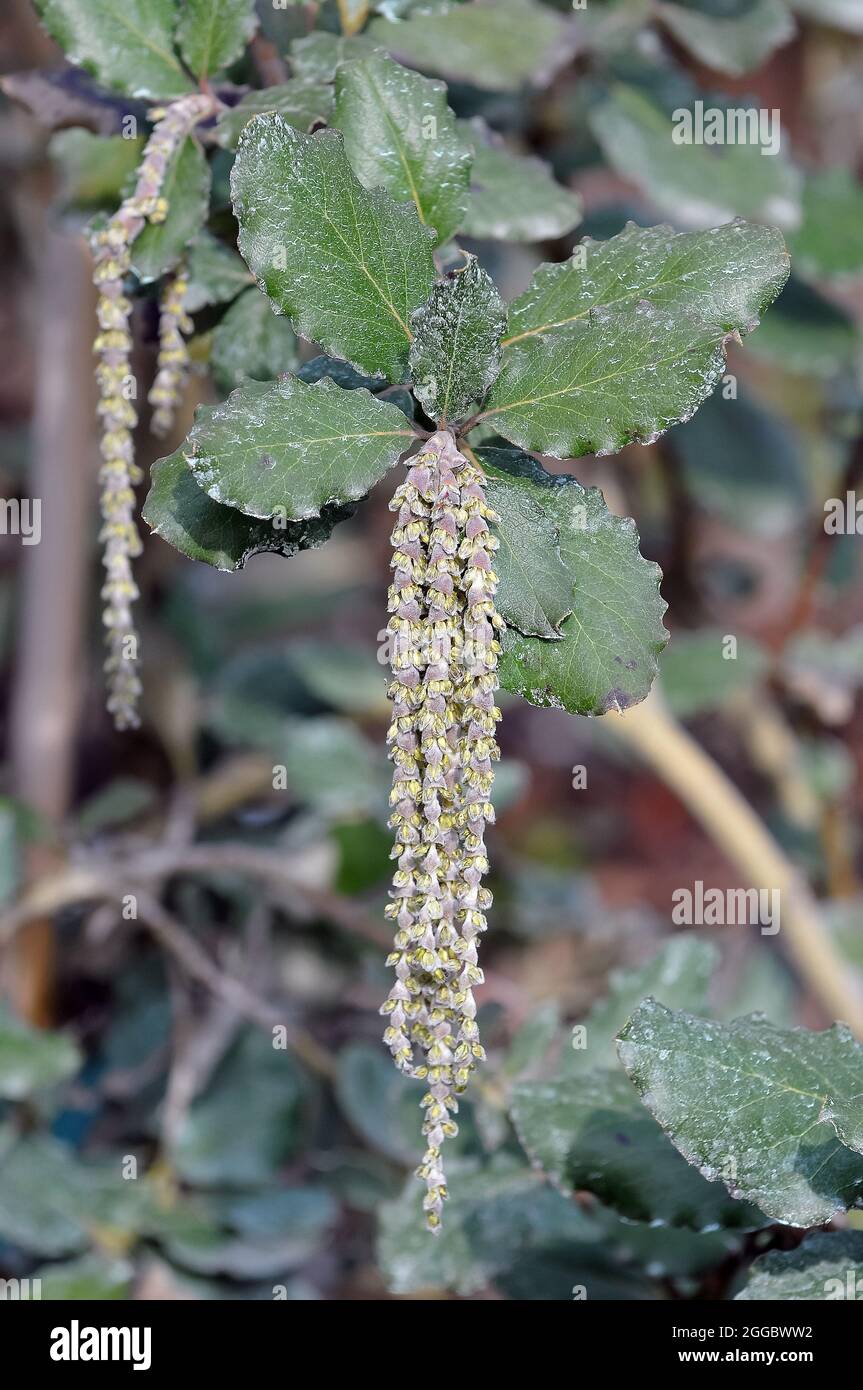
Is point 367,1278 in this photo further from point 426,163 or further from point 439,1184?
point 426,163

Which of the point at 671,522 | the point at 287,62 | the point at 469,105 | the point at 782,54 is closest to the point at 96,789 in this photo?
the point at 671,522

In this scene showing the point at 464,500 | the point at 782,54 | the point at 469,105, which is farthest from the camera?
the point at 782,54

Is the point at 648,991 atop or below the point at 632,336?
below

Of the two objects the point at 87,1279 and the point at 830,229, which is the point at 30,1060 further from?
the point at 830,229

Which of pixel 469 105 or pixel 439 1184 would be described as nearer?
pixel 439 1184

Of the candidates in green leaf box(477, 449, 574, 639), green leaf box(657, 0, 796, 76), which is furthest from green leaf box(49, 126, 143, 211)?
green leaf box(657, 0, 796, 76)

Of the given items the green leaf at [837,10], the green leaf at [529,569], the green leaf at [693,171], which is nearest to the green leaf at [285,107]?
the green leaf at [529,569]

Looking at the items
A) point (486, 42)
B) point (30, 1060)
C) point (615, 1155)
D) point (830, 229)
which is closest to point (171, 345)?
point (486, 42)
